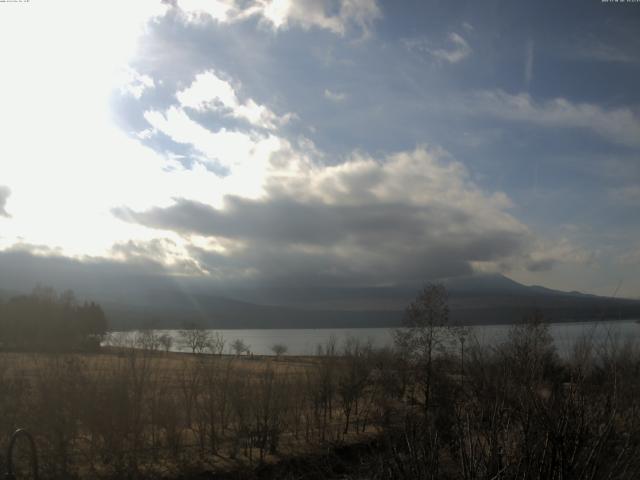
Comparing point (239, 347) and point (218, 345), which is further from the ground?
point (218, 345)

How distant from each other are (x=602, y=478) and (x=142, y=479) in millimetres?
22008

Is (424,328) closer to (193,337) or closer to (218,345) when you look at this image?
(218,345)

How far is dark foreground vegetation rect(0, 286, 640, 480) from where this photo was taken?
262 inches

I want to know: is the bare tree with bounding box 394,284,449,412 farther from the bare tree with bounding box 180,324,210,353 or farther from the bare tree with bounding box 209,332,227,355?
the bare tree with bounding box 180,324,210,353

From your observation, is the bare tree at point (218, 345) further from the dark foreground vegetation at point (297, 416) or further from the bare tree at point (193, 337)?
the bare tree at point (193, 337)

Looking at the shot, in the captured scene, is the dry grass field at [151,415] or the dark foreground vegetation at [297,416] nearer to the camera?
the dark foreground vegetation at [297,416]

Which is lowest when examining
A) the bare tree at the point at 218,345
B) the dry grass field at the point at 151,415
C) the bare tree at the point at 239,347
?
the bare tree at the point at 239,347

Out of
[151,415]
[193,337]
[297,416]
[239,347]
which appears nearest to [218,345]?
[297,416]

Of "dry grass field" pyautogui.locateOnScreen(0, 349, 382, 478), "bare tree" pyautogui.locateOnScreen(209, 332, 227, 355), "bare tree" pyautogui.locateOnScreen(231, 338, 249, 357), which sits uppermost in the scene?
"bare tree" pyautogui.locateOnScreen(209, 332, 227, 355)

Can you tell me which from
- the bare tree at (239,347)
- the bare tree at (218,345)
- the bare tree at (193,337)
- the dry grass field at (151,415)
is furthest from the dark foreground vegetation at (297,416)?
the bare tree at (193,337)

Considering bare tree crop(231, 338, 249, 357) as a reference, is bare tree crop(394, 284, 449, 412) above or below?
above

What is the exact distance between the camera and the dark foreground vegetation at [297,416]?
6.64 m

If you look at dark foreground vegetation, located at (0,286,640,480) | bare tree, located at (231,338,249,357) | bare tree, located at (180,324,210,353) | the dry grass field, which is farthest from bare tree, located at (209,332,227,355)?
bare tree, located at (180,324,210,353)

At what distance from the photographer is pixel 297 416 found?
3425 centimetres
